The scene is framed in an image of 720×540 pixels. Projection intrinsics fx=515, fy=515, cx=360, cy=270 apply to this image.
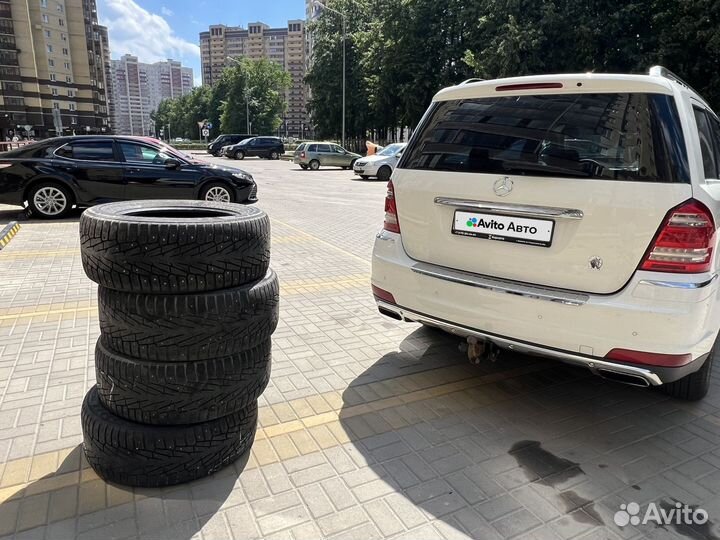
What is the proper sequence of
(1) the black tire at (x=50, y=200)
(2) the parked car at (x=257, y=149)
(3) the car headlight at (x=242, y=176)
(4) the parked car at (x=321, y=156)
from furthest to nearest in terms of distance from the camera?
(2) the parked car at (x=257, y=149) → (4) the parked car at (x=321, y=156) → (3) the car headlight at (x=242, y=176) → (1) the black tire at (x=50, y=200)

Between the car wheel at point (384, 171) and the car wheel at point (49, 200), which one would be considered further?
the car wheel at point (384, 171)

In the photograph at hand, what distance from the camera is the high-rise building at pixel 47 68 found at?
74.4 meters

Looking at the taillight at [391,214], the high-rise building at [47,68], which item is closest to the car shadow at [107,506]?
the taillight at [391,214]

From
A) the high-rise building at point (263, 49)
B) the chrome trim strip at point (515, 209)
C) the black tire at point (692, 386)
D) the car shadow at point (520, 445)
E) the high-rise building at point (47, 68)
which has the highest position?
A: the high-rise building at point (263, 49)

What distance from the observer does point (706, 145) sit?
317cm

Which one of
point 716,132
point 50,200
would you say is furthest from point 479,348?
point 50,200

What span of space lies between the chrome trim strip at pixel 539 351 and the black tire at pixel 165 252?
4.41 feet

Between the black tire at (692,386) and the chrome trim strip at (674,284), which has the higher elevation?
the chrome trim strip at (674,284)

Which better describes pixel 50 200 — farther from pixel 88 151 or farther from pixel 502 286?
pixel 502 286

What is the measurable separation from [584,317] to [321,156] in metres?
29.1

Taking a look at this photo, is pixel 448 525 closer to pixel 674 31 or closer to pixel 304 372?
pixel 304 372

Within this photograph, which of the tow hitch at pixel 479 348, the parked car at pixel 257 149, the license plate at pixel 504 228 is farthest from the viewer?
the parked car at pixel 257 149

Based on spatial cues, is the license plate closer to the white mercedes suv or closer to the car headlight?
the white mercedes suv

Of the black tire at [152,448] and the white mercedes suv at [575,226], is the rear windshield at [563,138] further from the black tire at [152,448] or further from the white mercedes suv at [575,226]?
the black tire at [152,448]
